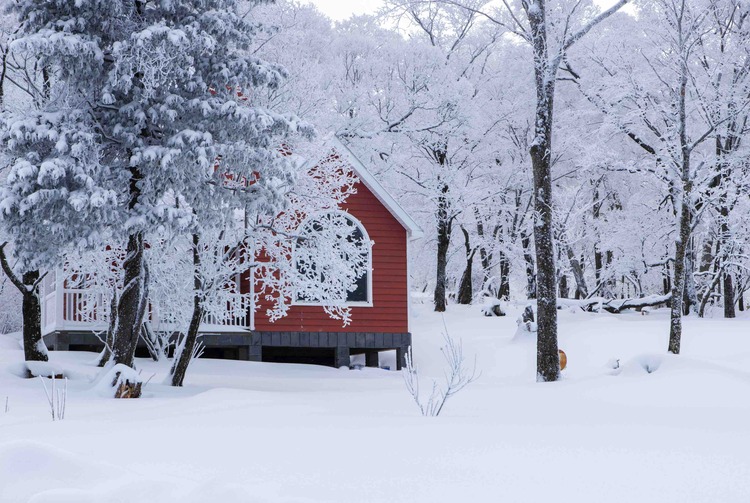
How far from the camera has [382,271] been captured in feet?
61.1

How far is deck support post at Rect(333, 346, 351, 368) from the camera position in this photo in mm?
18031

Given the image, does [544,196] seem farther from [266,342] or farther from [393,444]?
[266,342]

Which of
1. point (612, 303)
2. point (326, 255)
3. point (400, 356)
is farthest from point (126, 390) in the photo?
point (612, 303)

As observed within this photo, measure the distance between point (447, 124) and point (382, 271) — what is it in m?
7.06

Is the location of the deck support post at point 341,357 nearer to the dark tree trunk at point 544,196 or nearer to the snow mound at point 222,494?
the dark tree trunk at point 544,196

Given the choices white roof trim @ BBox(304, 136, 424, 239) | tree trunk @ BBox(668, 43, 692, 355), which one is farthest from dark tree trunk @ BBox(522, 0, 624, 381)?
white roof trim @ BBox(304, 136, 424, 239)

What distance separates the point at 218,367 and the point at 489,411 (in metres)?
9.06

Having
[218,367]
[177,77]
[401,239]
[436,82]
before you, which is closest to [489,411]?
[177,77]

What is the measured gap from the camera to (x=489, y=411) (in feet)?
27.8

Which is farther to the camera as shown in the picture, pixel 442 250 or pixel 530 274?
pixel 442 250

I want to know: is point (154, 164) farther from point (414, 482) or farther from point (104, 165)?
point (414, 482)

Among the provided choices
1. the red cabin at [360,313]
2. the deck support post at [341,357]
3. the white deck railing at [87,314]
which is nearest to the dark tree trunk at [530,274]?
the red cabin at [360,313]

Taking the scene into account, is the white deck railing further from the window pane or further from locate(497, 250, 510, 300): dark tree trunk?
locate(497, 250, 510, 300): dark tree trunk

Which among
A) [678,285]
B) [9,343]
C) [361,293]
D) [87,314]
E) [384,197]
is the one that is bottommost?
[9,343]
